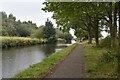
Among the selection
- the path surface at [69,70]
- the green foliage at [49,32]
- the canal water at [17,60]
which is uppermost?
the green foliage at [49,32]

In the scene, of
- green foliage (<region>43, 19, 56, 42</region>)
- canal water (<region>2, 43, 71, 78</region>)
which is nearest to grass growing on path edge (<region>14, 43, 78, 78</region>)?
canal water (<region>2, 43, 71, 78</region>)

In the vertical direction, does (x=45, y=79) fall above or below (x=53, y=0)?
below

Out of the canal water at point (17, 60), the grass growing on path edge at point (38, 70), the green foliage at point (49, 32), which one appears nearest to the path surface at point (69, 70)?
the grass growing on path edge at point (38, 70)

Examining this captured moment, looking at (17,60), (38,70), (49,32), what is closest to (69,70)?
(38,70)

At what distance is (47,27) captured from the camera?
103875 mm

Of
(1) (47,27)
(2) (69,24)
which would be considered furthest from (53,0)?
(1) (47,27)

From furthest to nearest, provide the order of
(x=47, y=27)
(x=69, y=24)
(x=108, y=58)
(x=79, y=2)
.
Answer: (x=47, y=27)
(x=69, y=24)
(x=108, y=58)
(x=79, y=2)

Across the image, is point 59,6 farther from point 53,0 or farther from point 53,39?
point 53,39

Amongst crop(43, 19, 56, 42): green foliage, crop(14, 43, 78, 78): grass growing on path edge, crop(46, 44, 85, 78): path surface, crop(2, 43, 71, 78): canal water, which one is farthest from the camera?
crop(43, 19, 56, 42): green foliage

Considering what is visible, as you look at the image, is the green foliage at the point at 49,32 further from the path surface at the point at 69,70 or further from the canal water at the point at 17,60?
the path surface at the point at 69,70

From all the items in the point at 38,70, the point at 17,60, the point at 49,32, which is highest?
the point at 49,32

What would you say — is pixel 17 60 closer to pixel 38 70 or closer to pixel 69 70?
pixel 38 70

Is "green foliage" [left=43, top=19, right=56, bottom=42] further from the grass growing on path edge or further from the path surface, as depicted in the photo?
the path surface

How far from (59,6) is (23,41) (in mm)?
54815
